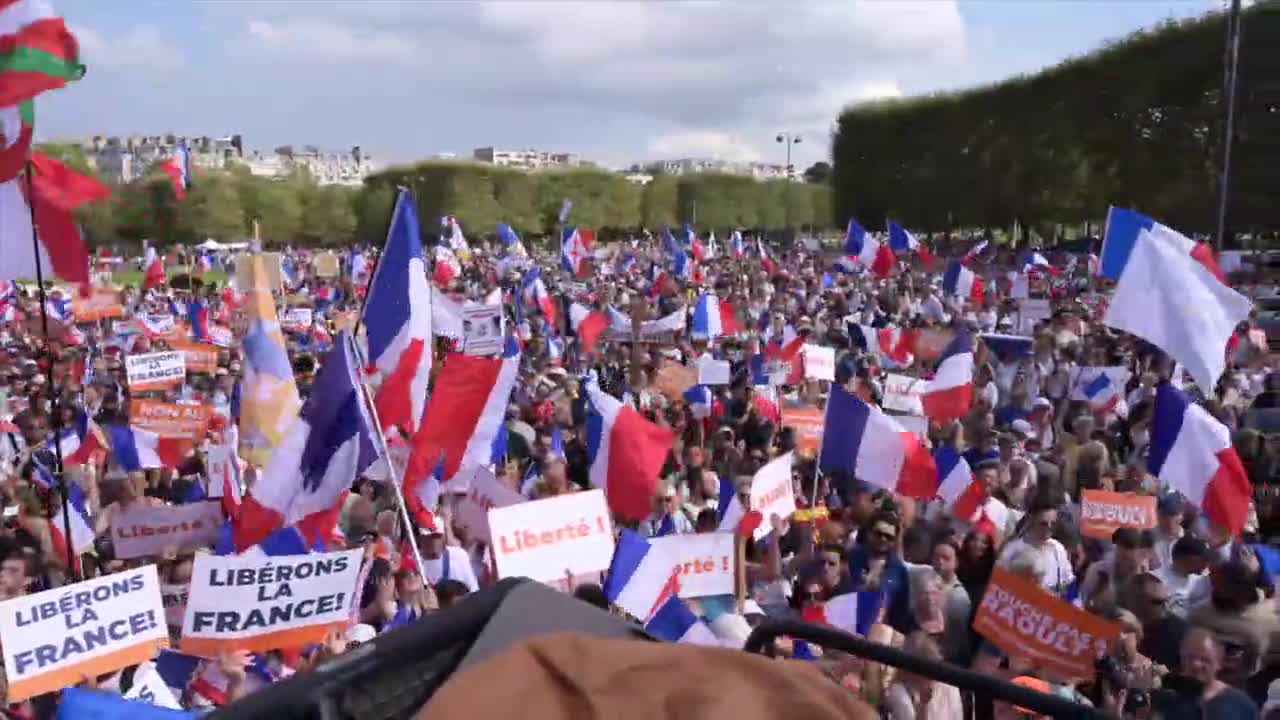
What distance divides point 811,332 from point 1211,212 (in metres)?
23.5

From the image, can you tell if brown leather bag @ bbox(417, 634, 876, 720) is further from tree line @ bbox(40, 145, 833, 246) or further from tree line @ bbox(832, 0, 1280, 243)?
tree line @ bbox(40, 145, 833, 246)

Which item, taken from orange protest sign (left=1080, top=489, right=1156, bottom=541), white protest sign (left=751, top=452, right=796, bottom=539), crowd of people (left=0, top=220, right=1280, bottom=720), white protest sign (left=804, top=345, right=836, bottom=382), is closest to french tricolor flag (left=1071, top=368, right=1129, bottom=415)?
crowd of people (left=0, top=220, right=1280, bottom=720)

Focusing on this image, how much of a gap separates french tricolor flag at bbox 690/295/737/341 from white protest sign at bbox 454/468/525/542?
957 centimetres

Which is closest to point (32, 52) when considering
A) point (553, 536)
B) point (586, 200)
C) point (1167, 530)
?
point (553, 536)

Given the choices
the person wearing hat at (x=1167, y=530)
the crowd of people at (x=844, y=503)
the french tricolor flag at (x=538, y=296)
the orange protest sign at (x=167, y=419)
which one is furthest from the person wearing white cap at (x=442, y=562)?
the french tricolor flag at (x=538, y=296)

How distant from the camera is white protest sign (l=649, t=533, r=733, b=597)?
20.4 feet

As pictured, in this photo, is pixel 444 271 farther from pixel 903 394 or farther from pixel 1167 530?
pixel 1167 530

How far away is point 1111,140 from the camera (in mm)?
40938

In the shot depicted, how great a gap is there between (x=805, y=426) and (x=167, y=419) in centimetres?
590

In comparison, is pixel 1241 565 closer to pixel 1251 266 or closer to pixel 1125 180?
pixel 1251 266

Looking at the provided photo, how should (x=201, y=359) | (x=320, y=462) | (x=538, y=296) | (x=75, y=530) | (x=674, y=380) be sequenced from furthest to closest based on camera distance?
(x=538, y=296), (x=201, y=359), (x=674, y=380), (x=75, y=530), (x=320, y=462)

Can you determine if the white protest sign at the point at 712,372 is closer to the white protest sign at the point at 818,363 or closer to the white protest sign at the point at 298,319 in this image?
the white protest sign at the point at 818,363

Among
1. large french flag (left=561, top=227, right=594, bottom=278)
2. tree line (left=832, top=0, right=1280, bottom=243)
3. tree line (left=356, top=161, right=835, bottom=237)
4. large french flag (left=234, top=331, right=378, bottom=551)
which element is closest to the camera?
large french flag (left=234, top=331, right=378, bottom=551)

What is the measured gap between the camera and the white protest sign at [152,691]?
503 centimetres
